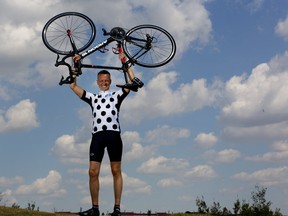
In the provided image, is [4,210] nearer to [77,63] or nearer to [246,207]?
[77,63]

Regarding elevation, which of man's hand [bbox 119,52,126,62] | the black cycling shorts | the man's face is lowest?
the black cycling shorts

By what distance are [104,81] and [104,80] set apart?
0.9 inches

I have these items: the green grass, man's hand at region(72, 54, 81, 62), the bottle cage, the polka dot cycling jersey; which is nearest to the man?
the polka dot cycling jersey

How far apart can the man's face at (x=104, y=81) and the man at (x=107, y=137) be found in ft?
0.39

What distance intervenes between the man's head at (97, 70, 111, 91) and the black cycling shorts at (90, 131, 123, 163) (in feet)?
3.62

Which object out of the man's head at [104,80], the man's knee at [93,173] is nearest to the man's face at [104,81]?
the man's head at [104,80]

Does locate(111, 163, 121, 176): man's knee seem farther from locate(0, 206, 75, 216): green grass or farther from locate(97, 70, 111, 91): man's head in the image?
locate(0, 206, 75, 216): green grass

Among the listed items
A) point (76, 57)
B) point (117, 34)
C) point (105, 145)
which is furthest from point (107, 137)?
point (117, 34)

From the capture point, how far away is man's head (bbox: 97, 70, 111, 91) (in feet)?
34.1

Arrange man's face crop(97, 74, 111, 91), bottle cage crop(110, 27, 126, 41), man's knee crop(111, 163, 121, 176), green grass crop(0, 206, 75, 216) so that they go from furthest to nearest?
1. green grass crop(0, 206, 75, 216)
2. bottle cage crop(110, 27, 126, 41)
3. man's face crop(97, 74, 111, 91)
4. man's knee crop(111, 163, 121, 176)

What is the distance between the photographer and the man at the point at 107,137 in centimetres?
983

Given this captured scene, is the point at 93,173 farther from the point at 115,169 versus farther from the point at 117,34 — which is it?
the point at 117,34

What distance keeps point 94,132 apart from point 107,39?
9.55 feet

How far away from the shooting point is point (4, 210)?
1437 cm
